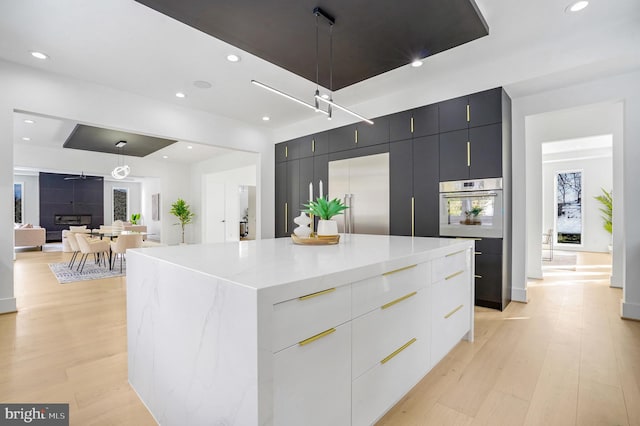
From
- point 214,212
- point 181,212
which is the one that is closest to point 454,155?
point 214,212

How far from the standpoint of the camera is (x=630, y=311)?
119 inches

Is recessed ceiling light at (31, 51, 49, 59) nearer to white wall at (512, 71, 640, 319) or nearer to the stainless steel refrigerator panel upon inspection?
the stainless steel refrigerator panel

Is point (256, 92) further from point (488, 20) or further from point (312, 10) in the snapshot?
point (488, 20)

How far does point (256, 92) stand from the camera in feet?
13.9

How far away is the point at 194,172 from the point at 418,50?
909 centimetres

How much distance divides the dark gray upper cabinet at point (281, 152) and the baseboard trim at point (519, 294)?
425 cm

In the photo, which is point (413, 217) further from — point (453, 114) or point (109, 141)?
point (109, 141)

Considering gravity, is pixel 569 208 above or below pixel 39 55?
below

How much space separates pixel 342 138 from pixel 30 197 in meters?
12.5

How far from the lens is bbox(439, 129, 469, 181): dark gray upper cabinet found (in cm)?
358

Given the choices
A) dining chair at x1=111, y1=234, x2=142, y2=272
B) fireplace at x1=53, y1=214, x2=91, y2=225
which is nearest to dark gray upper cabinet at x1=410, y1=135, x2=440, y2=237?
dining chair at x1=111, y1=234, x2=142, y2=272

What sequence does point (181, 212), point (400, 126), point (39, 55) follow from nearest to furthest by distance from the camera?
point (39, 55) < point (400, 126) < point (181, 212)

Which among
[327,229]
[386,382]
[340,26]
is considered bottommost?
[386,382]

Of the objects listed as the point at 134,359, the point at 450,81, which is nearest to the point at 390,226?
Answer: the point at 450,81
